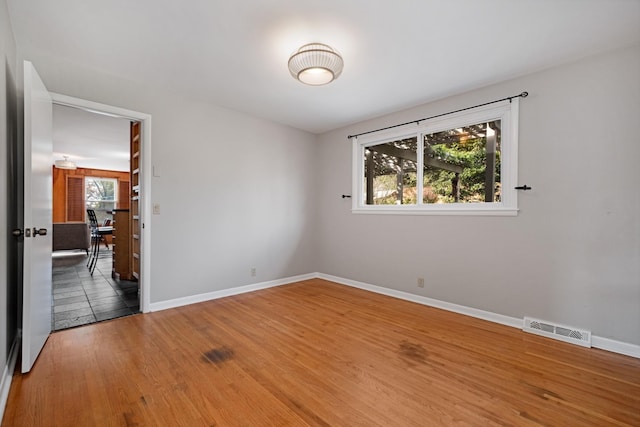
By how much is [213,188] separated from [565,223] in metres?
3.79

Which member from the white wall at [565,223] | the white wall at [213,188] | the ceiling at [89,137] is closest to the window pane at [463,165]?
the white wall at [565,223]

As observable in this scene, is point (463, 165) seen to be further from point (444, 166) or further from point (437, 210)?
point (437, 210)

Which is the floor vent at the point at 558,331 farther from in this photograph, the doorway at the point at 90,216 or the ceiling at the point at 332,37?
the doorway at the point at 90,216

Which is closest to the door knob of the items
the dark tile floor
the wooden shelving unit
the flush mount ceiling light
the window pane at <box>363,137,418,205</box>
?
the dark tile floor

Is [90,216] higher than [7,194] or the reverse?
the reverse

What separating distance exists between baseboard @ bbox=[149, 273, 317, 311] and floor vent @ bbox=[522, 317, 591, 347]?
121 inches

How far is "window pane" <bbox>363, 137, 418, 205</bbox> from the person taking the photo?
12.6ft

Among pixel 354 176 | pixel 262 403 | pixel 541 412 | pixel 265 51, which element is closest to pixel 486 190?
pixel 354 176

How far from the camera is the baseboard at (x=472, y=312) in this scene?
233 centimetres

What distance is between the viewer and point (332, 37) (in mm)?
2256

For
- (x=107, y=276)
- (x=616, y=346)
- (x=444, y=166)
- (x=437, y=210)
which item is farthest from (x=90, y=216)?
(x=616, y=346)

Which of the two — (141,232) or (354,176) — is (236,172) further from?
(354,176)

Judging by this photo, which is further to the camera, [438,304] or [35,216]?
[438,304]

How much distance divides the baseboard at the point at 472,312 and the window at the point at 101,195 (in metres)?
8.66
